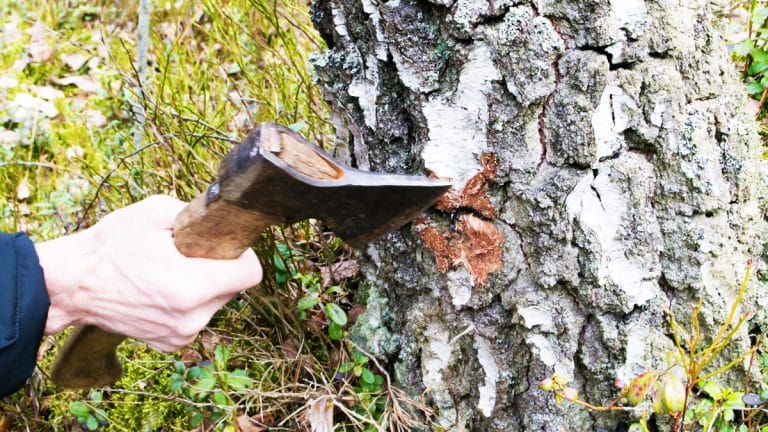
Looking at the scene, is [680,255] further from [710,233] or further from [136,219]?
[136,219]

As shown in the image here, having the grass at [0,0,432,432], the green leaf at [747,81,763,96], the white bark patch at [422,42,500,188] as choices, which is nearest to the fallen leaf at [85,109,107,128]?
the grass at [0,0,432,432]

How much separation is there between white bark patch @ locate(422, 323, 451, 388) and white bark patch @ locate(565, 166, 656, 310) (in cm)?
47

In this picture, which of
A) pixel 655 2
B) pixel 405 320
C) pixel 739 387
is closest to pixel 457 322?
pixel 405 320

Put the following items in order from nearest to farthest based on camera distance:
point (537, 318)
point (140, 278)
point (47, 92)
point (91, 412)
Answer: point (140, 278) < point (537, 318) < point (91, 412) < point (47, 92)

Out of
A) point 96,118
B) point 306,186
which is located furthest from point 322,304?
point 96,118

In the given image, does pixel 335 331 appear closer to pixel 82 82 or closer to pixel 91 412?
pixel 91 412

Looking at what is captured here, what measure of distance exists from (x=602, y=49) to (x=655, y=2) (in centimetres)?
17

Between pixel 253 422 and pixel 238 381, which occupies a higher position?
pixel 238 381

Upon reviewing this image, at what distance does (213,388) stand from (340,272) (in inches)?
22.5

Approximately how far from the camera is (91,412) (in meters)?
2.08

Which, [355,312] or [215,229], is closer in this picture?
[215,229]

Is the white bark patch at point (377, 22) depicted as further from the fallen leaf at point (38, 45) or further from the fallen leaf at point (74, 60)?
the fallen leaf at point (38, 45)

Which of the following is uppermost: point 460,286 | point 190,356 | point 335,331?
point 460,286

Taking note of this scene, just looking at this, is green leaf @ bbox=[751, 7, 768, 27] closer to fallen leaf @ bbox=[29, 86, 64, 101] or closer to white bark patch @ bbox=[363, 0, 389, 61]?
white bark patch @ bbox=[363, 0, 389, 61]
